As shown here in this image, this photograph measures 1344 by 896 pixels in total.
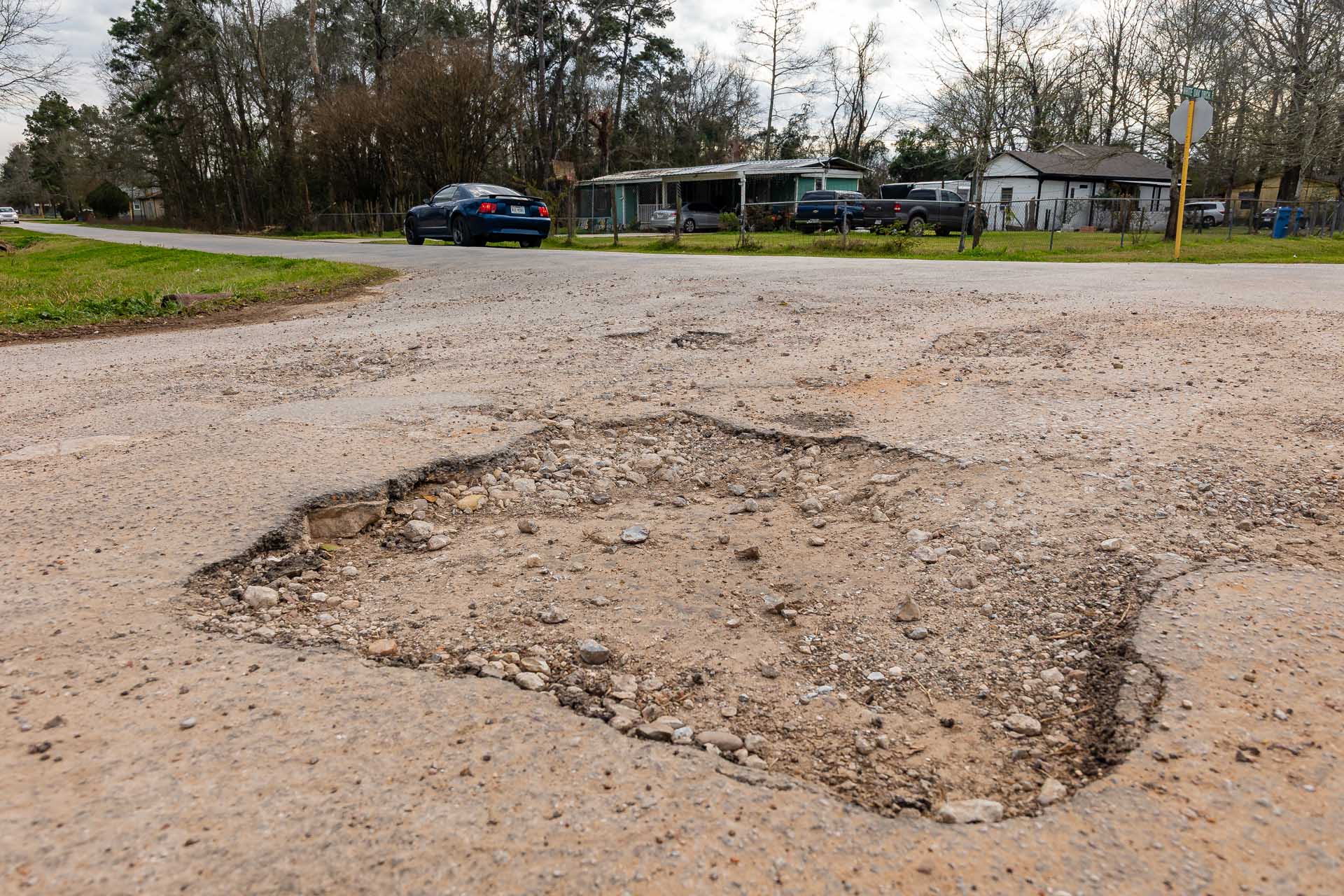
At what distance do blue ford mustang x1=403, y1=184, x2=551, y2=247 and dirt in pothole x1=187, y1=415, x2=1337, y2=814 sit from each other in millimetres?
16718

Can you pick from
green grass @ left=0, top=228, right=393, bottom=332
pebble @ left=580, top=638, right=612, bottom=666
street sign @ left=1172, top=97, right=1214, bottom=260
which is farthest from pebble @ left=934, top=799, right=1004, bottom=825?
street sign @ left=1172, top=97, right=1214, bottom=260

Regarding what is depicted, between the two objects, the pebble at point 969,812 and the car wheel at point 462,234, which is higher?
the car wheel at point 462,234

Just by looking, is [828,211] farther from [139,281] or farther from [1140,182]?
[1140,182]

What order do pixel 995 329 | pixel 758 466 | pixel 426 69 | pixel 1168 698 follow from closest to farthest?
pixel 1168 698 < pixel 758 466 < pixel 995 329 < pixel 426 69

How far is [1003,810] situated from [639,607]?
4.05 feet

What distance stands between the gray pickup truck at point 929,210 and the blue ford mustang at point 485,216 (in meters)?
14.2

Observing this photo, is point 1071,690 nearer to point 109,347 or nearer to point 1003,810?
point 1003,810

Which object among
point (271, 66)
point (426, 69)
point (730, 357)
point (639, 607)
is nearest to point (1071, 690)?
point (639, 607)

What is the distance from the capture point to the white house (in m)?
38.2

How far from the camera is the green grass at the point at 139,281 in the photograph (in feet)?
30.0

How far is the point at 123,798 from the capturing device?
70.4 inches

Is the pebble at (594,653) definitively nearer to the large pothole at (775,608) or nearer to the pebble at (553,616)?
the large pothole at (775,608)

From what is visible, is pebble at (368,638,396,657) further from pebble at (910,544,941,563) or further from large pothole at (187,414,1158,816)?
pebble at (910,544,941,563)

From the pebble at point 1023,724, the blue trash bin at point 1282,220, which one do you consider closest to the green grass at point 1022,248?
the blue trash bin at point 1282,220
